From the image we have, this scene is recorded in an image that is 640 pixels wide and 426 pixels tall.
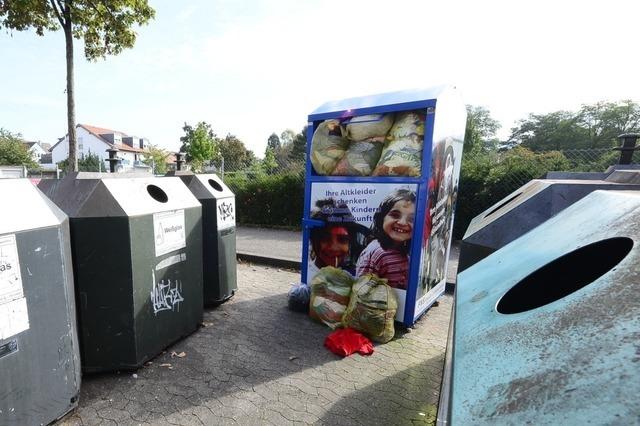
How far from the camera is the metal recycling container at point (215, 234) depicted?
12.5ft

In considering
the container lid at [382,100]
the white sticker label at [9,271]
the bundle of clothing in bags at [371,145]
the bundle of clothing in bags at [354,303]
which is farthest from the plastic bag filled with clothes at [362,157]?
the white sticker label at [9,271]

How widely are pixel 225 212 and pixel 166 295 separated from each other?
53.7 inches

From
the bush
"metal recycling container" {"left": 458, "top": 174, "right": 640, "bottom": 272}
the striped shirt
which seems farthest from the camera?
the bush

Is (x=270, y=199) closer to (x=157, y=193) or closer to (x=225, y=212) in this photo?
(x=225, y=212)

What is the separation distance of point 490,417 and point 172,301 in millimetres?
2851

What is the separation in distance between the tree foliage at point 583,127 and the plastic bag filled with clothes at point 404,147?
4681cm

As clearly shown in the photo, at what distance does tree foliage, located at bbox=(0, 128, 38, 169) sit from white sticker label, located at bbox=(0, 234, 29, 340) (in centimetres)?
3645

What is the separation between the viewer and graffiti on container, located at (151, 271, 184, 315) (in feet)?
8.91

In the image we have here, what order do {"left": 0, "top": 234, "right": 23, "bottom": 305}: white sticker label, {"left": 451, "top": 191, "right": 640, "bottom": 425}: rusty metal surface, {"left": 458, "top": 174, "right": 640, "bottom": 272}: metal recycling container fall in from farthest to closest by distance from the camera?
1. {"left": 458, "top": 174, "right": 640, "bottom": 272}: metal recycling container
2. {"left": 0, "top": 234, "right": 23, "bottom": 305}: white sticker label
3. {"left": 451, "top": 191, "right": 640, "bottom": 425}: rusty metal surface

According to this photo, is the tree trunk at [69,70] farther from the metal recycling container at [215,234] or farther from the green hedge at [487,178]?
the metal recycling container at [215,234]


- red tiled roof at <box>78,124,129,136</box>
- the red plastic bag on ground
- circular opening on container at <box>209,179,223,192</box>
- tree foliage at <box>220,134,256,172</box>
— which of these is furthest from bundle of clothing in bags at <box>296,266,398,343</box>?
red tiled roof at <box>78,124,129,136</box>

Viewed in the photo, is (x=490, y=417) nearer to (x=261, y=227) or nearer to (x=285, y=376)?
(x=285, y=376)

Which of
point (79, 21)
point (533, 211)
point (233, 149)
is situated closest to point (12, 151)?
point (233, 149)

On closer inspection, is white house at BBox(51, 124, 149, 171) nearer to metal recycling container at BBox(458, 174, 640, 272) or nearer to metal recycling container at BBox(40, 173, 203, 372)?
metal recycling container at BBox(40, 173, 203, 372)
